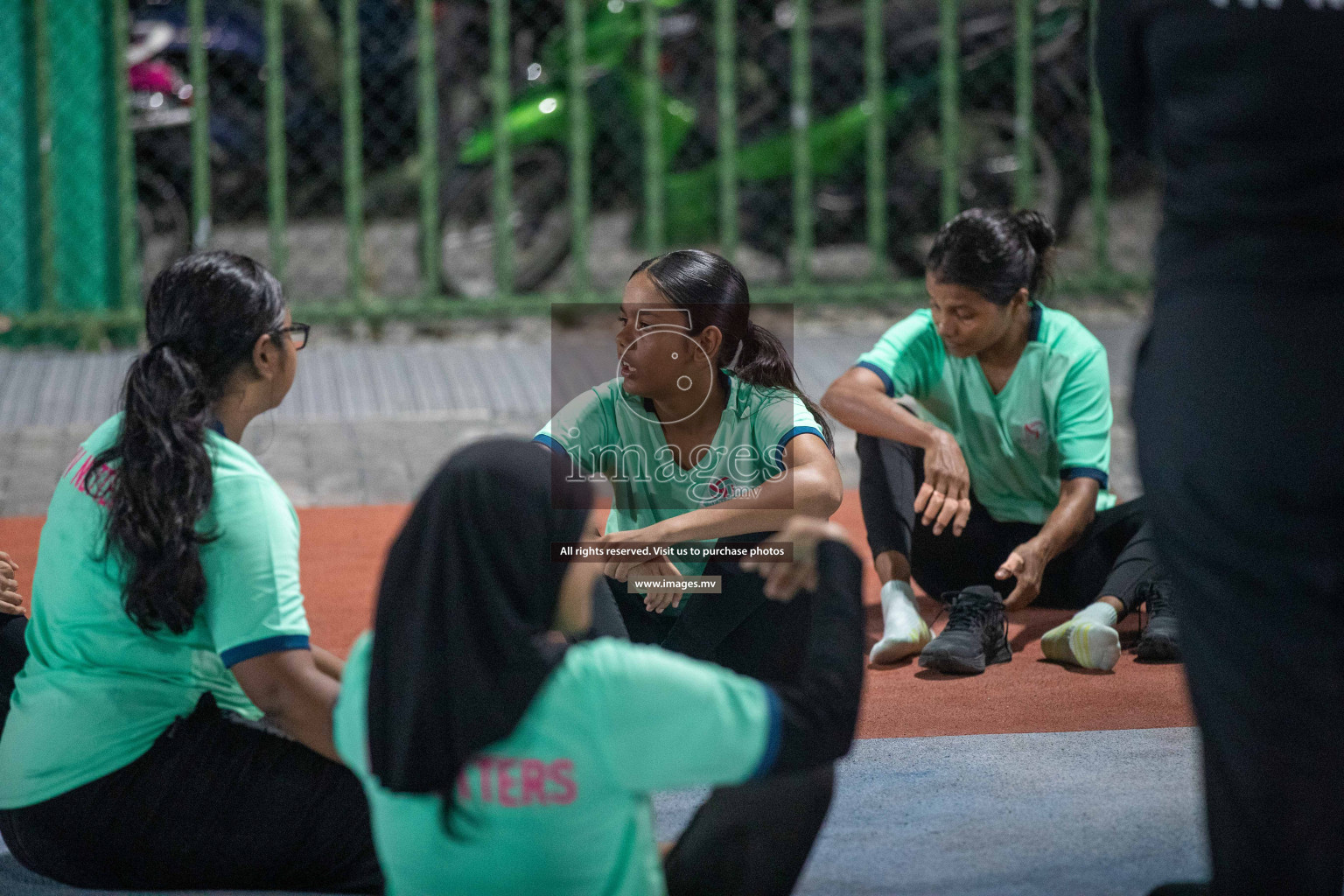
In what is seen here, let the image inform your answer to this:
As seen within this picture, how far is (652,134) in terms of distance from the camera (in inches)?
275

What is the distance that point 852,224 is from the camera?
7.66 m

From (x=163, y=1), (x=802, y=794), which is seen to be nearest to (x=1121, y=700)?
(x=802, y=794)

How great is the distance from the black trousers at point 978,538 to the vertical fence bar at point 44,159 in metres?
4.36

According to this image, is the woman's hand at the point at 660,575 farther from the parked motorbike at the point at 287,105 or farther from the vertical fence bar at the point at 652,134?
the parked motorbike at the point at 287,105

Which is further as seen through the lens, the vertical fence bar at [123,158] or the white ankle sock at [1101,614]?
the vertical fence bar at [123,158]

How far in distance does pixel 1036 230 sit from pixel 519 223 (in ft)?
13.9

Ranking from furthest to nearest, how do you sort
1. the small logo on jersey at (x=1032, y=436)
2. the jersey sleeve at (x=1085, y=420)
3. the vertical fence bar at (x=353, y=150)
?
the vertical fence bar at (x=353, y=150)
the small logo on jersey at (x=1032, y=436)
the jersey sleeve at (x=1085, y=420)

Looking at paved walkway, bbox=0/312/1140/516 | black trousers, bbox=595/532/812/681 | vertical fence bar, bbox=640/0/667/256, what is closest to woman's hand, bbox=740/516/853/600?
black trousers, bbox=595/532/812/681

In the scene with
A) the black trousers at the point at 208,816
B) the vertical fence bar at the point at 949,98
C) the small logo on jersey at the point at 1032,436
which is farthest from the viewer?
the vertical fence bar at the point at 949,98

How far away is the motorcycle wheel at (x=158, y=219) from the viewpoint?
23.7 feet

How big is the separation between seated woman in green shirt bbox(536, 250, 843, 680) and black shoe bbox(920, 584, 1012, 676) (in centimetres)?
58

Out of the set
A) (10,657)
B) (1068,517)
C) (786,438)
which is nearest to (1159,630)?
(1068,517)

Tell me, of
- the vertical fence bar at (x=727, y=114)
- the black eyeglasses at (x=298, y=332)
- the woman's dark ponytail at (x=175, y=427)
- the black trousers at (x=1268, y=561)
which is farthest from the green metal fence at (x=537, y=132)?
the black trousers at (x=1268, y=561)

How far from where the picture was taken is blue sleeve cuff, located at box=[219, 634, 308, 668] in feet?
7.09
